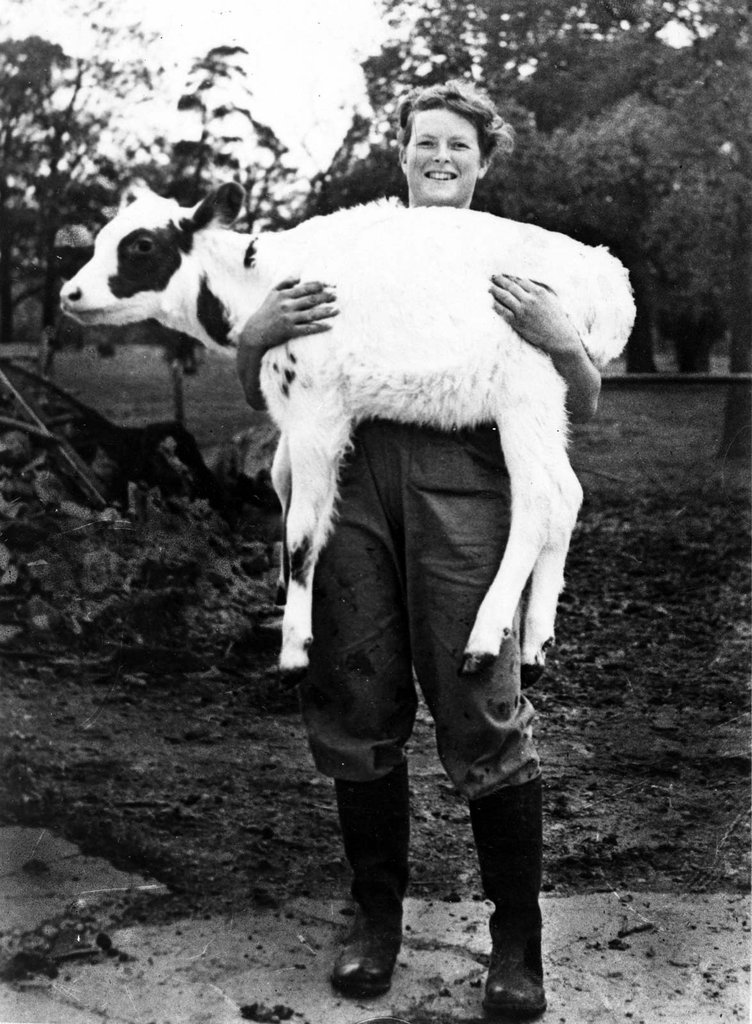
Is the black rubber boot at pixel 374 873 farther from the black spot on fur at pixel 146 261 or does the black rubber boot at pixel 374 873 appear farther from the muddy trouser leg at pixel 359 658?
the black spot on fur at pixel 146 261

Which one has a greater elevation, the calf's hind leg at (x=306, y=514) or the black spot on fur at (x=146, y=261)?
the black spot on fur at (x=146, y=261)

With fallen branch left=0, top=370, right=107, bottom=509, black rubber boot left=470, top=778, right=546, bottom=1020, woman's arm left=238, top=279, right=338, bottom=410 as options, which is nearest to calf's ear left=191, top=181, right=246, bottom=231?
woman's arm left=238, top=279, right=338, bottom=410

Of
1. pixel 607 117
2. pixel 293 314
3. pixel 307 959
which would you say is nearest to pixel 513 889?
pixel 307 959

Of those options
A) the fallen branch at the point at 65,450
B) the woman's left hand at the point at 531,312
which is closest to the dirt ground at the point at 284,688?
the fallen branch at the point at 65,450

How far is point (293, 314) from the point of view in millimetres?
2270

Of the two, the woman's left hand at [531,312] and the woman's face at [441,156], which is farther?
the woman's face at [441,156]

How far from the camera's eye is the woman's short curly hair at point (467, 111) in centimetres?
231

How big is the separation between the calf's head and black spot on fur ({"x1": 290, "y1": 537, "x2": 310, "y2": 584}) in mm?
618

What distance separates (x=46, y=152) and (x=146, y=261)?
785 millimetres

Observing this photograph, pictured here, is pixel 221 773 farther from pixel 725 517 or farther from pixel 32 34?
pixel 32 34

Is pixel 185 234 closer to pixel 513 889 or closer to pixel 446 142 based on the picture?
pixel 446 142

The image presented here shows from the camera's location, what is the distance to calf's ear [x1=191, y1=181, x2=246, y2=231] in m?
2.43

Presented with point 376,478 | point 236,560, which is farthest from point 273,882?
point 376,478

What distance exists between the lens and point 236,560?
3047 millimetres
